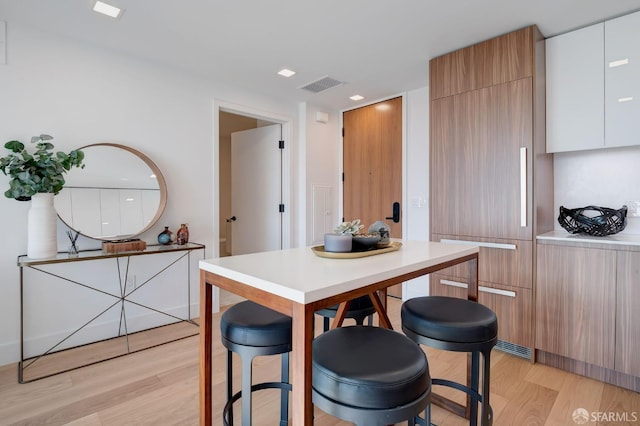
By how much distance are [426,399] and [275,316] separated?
25.4 inches

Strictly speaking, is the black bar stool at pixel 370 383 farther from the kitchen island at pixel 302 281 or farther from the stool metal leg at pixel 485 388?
the stool metal leg at pixel 485 388

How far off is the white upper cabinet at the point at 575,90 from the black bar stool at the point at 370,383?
2237mm

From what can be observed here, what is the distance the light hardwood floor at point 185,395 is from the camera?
175 cm

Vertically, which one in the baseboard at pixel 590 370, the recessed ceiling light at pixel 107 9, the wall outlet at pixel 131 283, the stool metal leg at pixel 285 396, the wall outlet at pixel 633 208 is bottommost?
the baseboard at pixel 590 370

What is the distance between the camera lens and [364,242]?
4.97 ft

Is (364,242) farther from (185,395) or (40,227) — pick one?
(40,227)

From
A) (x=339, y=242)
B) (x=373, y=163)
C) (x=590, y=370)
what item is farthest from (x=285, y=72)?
(x=590, y=370)

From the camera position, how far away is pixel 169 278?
10.3 feet

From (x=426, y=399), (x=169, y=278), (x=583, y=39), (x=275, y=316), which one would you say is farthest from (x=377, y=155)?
(x=426, y=399)

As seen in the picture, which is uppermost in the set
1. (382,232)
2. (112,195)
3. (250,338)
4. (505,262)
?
(112,195)

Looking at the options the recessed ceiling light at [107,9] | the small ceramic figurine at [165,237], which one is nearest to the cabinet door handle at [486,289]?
the small ceramic figurine at [165,237]

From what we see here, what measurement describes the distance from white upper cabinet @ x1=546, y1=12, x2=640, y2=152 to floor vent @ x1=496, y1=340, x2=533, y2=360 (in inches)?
58.3

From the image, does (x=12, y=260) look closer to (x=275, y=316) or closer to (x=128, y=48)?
(x=128, y=48)

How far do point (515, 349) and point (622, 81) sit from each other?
78.0 inches
